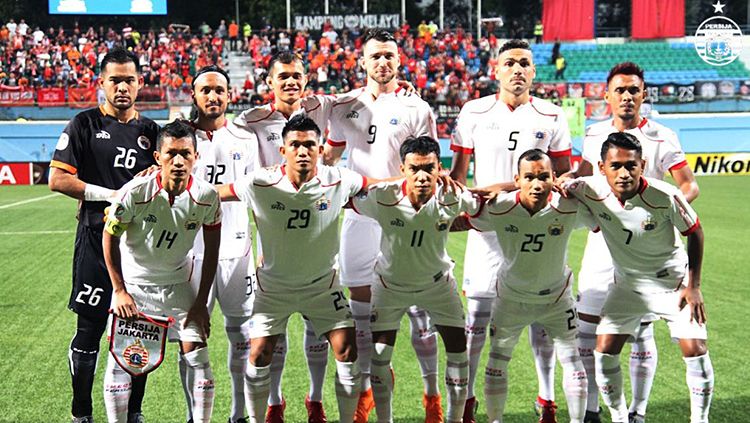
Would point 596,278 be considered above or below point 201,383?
above

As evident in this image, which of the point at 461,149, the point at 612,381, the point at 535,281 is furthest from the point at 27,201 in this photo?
the point at 612,381

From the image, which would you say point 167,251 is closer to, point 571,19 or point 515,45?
point 515,45

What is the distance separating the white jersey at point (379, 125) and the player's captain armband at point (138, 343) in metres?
1.87

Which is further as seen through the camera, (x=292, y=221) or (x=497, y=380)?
(x=497, y=380)

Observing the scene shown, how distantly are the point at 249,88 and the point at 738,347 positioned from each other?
2398 centimetres

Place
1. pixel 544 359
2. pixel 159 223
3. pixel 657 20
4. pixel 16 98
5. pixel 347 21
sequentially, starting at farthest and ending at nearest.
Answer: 1. pixel 657 20
2. pixel 347 21
3. pixel 16 98
4. pixel 544 359
5. pixel 159 223

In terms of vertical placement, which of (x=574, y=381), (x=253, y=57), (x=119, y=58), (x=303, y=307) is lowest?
(x=574, y=381)

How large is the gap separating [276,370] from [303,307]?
690 mm

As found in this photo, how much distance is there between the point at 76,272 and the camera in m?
5.16

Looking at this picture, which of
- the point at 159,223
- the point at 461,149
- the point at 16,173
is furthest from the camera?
the point at 16,173

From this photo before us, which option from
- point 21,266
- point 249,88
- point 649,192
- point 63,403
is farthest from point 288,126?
point 249,88

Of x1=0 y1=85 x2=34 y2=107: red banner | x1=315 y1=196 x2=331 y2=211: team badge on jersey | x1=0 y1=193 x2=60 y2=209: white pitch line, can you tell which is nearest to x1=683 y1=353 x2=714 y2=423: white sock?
x1=315 y1=196 x2=331 y2=211: team badge on jersey

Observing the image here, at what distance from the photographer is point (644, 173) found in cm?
541

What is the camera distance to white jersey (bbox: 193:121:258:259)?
5.33 metres
